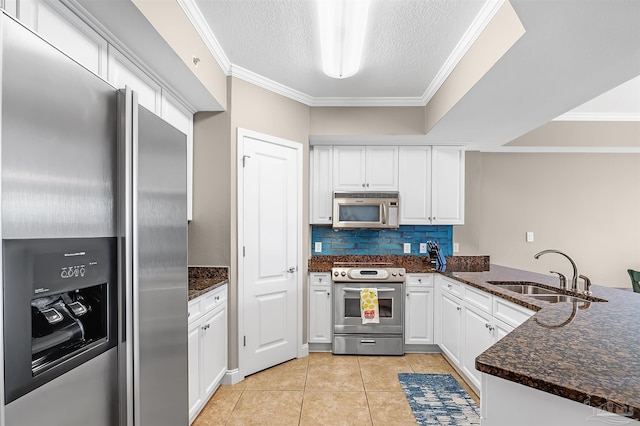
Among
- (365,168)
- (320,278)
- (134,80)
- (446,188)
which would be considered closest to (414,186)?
(446,188)

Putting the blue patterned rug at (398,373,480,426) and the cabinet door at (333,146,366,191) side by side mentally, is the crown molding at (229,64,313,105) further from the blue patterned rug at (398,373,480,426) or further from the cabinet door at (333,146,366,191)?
the blue patterned rug at (398,373,480,426)

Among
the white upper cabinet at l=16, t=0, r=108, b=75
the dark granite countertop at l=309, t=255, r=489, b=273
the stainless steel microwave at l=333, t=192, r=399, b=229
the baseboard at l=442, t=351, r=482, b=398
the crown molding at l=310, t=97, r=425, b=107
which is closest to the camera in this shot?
the white upper cabinet at l=16, t=0, r=108, b=75

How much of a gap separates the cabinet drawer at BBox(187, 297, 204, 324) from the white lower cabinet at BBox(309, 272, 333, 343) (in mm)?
1442

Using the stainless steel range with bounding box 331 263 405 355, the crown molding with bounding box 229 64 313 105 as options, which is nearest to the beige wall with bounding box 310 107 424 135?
the crown molding with bounding box 229 64 313 105

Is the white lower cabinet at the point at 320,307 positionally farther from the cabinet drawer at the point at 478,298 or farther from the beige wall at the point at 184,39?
the beige wall at the point at 184,39

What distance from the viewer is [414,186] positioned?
3822mm

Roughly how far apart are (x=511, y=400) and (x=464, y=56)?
2.26 meters

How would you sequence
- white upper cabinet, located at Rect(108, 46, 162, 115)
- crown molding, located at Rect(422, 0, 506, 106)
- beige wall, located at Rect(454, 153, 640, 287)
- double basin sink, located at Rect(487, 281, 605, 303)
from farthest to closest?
beige wall, located at Rect(454, 153, 640, 287) < double basin sink, located at Rect(487, 281, 605, 303) < crown molding, located at Rect(422, 0, 506, 106) < white upper cabinet, located at Rect(108, 46, 162, 115)

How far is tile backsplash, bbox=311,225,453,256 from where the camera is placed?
4023 mm

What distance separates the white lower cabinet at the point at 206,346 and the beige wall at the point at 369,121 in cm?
189

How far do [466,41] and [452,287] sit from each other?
79.9 inches

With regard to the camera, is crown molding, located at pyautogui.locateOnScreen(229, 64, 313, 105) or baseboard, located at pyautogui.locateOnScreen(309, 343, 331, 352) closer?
crown molding, located at pyautogui.locateOnScreen(229, 64, 313, 105)

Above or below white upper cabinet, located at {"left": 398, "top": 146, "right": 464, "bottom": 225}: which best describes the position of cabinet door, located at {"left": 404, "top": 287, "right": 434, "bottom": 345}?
below

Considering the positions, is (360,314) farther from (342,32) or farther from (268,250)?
(342,32)
